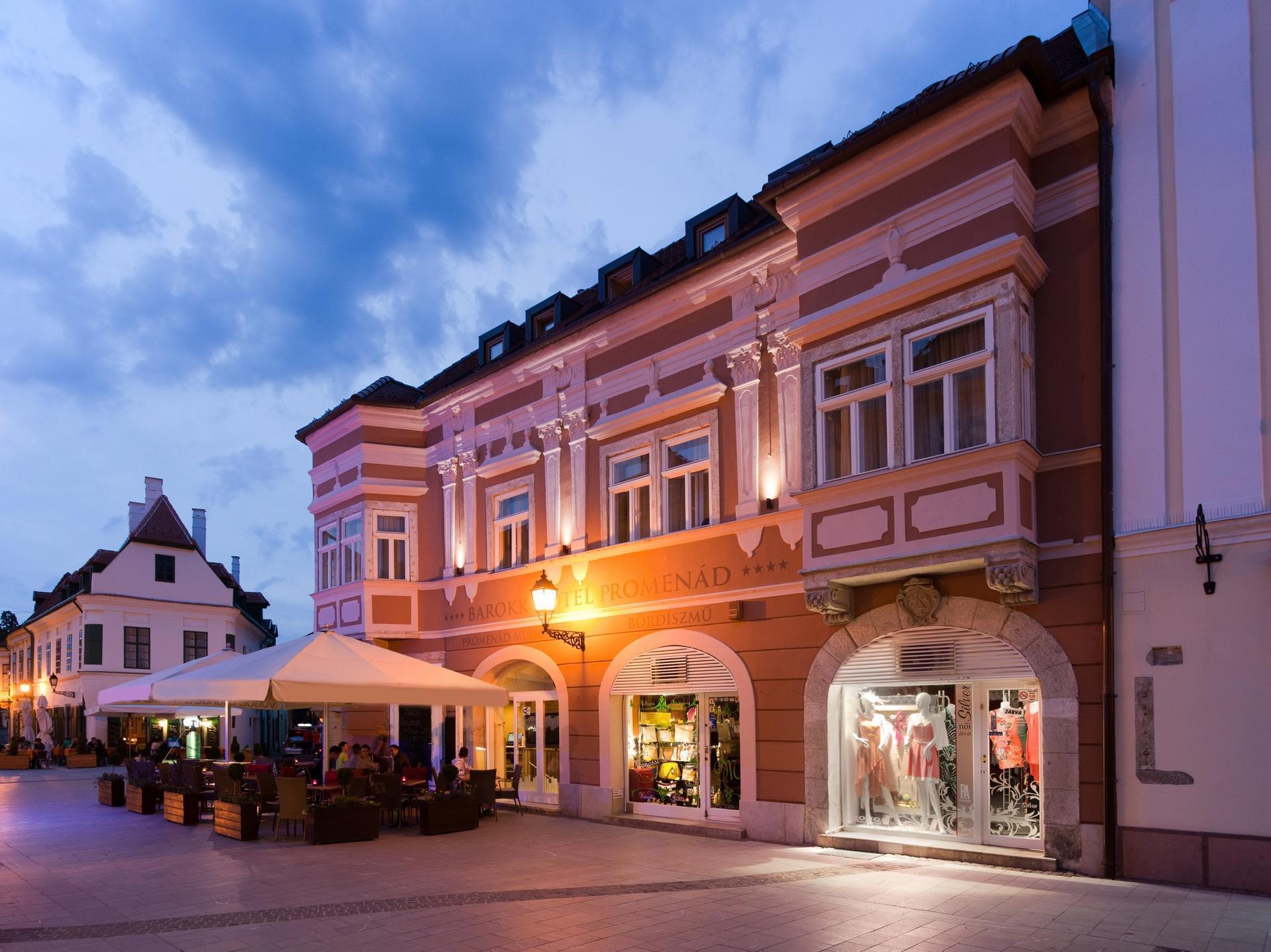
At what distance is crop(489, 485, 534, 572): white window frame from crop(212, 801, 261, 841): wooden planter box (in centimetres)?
646

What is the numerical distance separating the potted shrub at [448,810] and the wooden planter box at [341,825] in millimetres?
756

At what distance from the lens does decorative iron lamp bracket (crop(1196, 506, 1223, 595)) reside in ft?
32.2

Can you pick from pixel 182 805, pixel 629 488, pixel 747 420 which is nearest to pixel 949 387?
pixel 747 420

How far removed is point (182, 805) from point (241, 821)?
2.72 meters

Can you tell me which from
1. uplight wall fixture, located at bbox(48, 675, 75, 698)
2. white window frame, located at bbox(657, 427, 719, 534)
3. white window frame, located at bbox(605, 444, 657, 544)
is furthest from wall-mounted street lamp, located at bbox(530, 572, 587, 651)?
uplight wall fixture, located at bbox(48, 675, 75, 698)

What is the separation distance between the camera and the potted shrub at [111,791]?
19500mm

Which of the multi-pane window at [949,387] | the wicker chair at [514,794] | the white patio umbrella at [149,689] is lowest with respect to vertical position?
the wicker chair at [514,794]

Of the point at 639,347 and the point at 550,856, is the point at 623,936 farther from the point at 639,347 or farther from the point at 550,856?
the point at 639,347

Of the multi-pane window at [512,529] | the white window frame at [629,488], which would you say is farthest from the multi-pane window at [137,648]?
the white window frame at [629,488]

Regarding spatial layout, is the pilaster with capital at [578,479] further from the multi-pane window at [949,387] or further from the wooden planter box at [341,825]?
the multi-pane window at [949,387]

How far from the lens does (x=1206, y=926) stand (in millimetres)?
8125

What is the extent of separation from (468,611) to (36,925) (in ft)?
37.6

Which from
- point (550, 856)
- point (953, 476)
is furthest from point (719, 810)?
point (953, 476)

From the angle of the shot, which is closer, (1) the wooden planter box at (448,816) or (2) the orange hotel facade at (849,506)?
(2) the orange hotel facade at (849,506)
